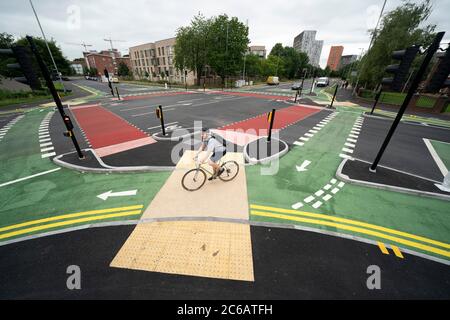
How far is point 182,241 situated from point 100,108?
21875mm

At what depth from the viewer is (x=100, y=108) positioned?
2011cm

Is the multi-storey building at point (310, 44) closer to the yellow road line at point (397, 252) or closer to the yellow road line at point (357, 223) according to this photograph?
the yellow road line at point (357, 223)

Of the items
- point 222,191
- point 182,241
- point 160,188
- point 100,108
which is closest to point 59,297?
point 182,241

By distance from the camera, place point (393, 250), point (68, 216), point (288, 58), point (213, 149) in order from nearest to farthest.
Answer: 1. point (393, 250)
2. point (68, 216)
3. point (213, 149)
4. point (288, 58)

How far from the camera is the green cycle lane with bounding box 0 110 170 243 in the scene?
16.7 feet

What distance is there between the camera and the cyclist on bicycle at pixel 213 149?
19.4ft

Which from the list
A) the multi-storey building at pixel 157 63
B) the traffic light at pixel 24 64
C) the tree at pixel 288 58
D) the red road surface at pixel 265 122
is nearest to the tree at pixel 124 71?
the multi-storey building at pixel 157 63

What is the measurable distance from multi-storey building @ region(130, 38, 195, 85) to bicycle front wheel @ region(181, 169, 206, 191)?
51702 mm

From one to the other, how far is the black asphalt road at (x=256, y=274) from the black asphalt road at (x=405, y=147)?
21.1 ft

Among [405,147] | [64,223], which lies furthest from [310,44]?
[64,223]

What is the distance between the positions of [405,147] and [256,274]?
43.1 feet

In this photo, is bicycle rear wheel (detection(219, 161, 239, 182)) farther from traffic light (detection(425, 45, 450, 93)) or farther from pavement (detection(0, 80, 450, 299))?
traffic light (detection(425, 45, 450, 93))

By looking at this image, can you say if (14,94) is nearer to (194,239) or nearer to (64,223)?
(64,223)

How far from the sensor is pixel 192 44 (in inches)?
1588
